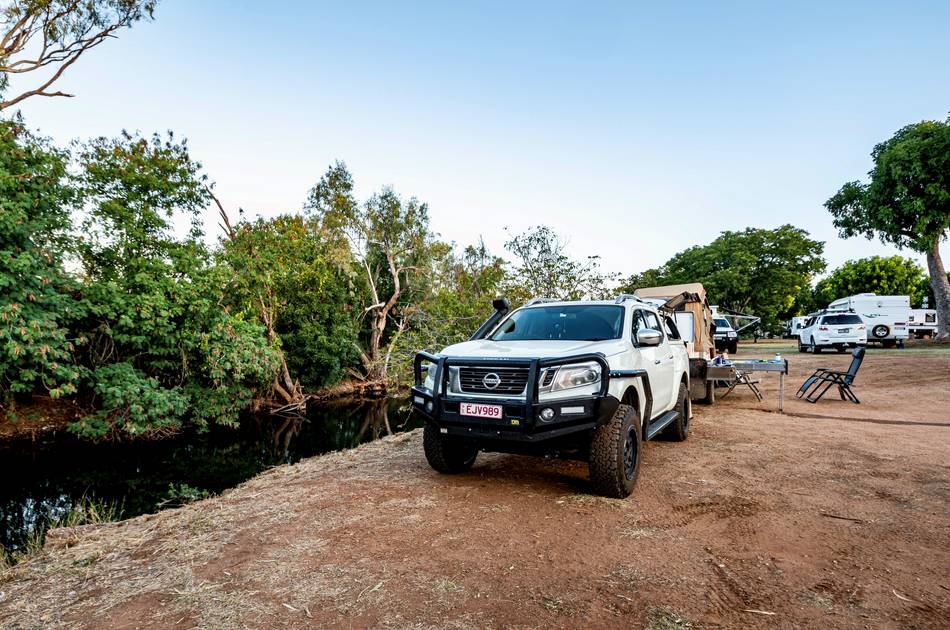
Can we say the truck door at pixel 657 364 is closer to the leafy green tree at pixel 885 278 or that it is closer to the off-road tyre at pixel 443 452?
the off-road tyre at pixel 443 452

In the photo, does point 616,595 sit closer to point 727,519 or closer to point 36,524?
point 727,519

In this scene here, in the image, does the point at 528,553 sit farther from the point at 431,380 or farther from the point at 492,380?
the point at 431,380

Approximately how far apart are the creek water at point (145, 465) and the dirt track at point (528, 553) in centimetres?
306

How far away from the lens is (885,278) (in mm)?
54281

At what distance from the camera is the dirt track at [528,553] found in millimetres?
2707

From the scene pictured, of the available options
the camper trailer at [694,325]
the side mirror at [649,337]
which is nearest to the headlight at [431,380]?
the side mirror at [649,337]

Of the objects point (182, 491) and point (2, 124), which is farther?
point (2, 124)

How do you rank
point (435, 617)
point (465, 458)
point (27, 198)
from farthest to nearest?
point (27, 198) < point (465, 458) < point (435, 617)

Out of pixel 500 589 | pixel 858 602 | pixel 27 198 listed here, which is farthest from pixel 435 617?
pixel 27 198

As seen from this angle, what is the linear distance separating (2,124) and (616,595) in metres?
15.2

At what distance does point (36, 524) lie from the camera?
709 centimetres

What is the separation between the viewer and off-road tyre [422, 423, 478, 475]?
507 cm

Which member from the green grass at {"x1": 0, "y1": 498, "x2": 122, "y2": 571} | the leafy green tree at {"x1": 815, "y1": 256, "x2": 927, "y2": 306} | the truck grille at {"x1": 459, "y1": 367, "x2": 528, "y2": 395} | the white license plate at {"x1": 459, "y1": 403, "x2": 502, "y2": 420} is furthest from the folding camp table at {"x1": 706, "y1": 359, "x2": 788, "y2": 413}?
the leafy green tree at {"x1": 815, "y1": 256, "x2": 927, "y2": 306}

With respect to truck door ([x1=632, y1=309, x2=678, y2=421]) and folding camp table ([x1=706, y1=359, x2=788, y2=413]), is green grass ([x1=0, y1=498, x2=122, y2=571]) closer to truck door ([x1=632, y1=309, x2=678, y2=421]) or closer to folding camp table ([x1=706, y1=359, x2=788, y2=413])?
truck door ([x1=632, y1=309, x2=678, y2=421])
